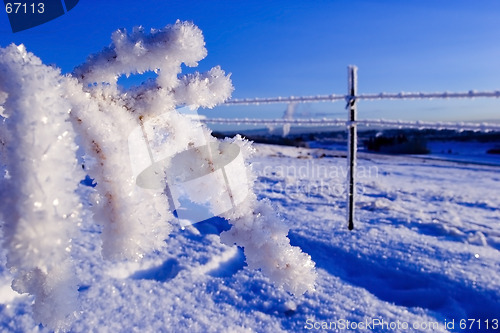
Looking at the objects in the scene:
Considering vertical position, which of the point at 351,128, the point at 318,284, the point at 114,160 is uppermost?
the point at 114,160

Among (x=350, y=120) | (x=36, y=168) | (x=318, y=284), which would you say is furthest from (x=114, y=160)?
(x=350, y=120)

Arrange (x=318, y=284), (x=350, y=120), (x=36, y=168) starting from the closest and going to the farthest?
(x=36, y=168) → (x=318, y=284) → (x=350, y=120)

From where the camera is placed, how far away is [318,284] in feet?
5.20

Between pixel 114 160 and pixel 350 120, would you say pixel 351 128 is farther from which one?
pixel 114 160

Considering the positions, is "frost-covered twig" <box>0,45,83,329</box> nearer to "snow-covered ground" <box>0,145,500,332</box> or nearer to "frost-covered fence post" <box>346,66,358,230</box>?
"snow-covered ground" <box>0,145,500,332</box>

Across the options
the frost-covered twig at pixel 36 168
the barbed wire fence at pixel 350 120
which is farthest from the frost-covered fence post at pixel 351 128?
the frost-covered twig at pixel 36 168

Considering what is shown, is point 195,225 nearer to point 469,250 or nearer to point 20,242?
point 469,250

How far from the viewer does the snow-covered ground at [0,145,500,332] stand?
122cm

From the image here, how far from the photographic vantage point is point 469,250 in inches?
80.4

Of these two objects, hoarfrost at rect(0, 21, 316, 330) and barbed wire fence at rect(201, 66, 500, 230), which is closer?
hoarfrost at rect(0, 21, 316, 330)

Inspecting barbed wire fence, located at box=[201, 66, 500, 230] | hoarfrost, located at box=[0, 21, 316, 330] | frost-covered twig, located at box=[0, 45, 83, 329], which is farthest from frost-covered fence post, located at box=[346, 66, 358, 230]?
frost-covered twig, located at box=[0, 45, 83, 329]

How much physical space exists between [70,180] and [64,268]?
0.14 meters

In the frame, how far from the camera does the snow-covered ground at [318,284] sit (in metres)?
1.22

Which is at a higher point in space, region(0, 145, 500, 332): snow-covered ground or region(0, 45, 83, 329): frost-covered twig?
region(0, 45, 83, 329): frost-covered twig
